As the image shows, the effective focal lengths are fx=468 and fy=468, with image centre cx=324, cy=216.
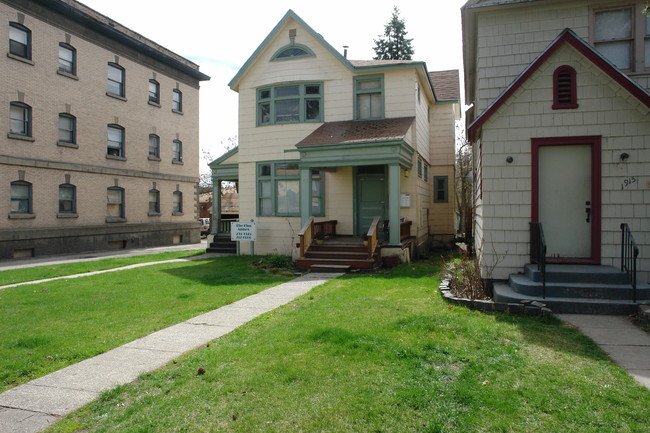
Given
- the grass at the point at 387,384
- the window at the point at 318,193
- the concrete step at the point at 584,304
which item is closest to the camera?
the grass at the point at 387,384

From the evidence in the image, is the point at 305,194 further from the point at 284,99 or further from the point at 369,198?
the point at 284,99

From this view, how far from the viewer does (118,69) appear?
966 inches

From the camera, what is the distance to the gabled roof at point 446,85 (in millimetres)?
21344

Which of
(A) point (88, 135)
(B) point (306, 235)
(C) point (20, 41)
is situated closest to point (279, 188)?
(B) point (306, 235)

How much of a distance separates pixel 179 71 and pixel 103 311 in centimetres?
2359

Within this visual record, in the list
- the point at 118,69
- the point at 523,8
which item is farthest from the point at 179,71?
the point at 523,8

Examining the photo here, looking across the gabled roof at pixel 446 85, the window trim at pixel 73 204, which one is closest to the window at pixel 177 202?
the window trim at pixel 73 204

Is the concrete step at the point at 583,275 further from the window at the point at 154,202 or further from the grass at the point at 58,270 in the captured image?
the window at the point at 154,202

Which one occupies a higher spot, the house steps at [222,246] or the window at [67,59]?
the window at [67,59]

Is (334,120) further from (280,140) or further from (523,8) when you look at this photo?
(523,8)

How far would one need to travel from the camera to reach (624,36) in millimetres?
9633

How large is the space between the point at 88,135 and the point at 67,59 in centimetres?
352

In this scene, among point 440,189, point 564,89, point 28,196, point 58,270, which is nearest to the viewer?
point 564,89

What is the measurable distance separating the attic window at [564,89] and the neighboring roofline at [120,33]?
2090cm
